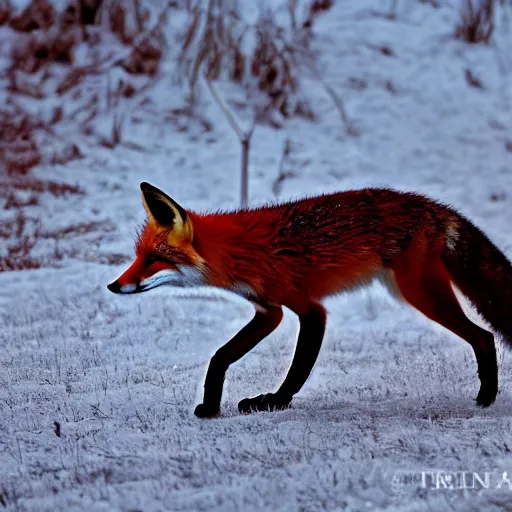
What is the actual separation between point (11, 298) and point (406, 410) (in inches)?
158

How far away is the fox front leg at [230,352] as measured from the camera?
149 inches

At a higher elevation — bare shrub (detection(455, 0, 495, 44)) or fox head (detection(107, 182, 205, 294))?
bare shrub (detection(455, 0, 495, 44))

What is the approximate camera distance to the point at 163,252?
3.57 m

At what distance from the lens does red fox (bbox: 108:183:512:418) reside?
11.9 ft

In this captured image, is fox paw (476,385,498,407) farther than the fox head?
Yes

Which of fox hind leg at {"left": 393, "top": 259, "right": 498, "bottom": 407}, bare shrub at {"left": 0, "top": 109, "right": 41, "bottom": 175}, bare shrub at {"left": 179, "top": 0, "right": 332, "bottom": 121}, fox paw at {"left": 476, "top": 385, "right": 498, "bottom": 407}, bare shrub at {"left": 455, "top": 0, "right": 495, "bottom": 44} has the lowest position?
bare shrub at {"left": 0, "top": 109, "right": 41, "bottom": 175}

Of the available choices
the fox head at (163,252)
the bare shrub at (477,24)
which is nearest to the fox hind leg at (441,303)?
the fox head at (163,252)

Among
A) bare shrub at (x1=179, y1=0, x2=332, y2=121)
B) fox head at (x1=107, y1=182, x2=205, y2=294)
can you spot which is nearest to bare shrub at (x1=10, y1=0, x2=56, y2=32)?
bare shrub at (x1=179, y1=0, x2=332, y2=121)

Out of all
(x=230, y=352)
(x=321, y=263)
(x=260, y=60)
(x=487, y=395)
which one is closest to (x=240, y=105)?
(x=260, y=60)

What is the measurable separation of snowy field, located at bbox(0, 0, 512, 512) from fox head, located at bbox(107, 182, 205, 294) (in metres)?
0.72

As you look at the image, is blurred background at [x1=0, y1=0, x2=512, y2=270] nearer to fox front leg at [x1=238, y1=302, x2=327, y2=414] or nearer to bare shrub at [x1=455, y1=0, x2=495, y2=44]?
bare shrub at [x1=455, y1=0, x2=495, y2=44]

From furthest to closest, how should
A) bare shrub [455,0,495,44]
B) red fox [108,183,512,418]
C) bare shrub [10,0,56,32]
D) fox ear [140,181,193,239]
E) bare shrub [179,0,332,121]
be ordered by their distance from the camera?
bare shrub [455,0,495,44] < bare shrub [10,0,56,32] < bare shrub [179,0,332,121] < red fox [108,183,512,418] < fox ear [140,181,193,239]

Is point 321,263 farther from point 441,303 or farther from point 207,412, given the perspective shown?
point 207,412

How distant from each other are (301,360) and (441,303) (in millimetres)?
772
